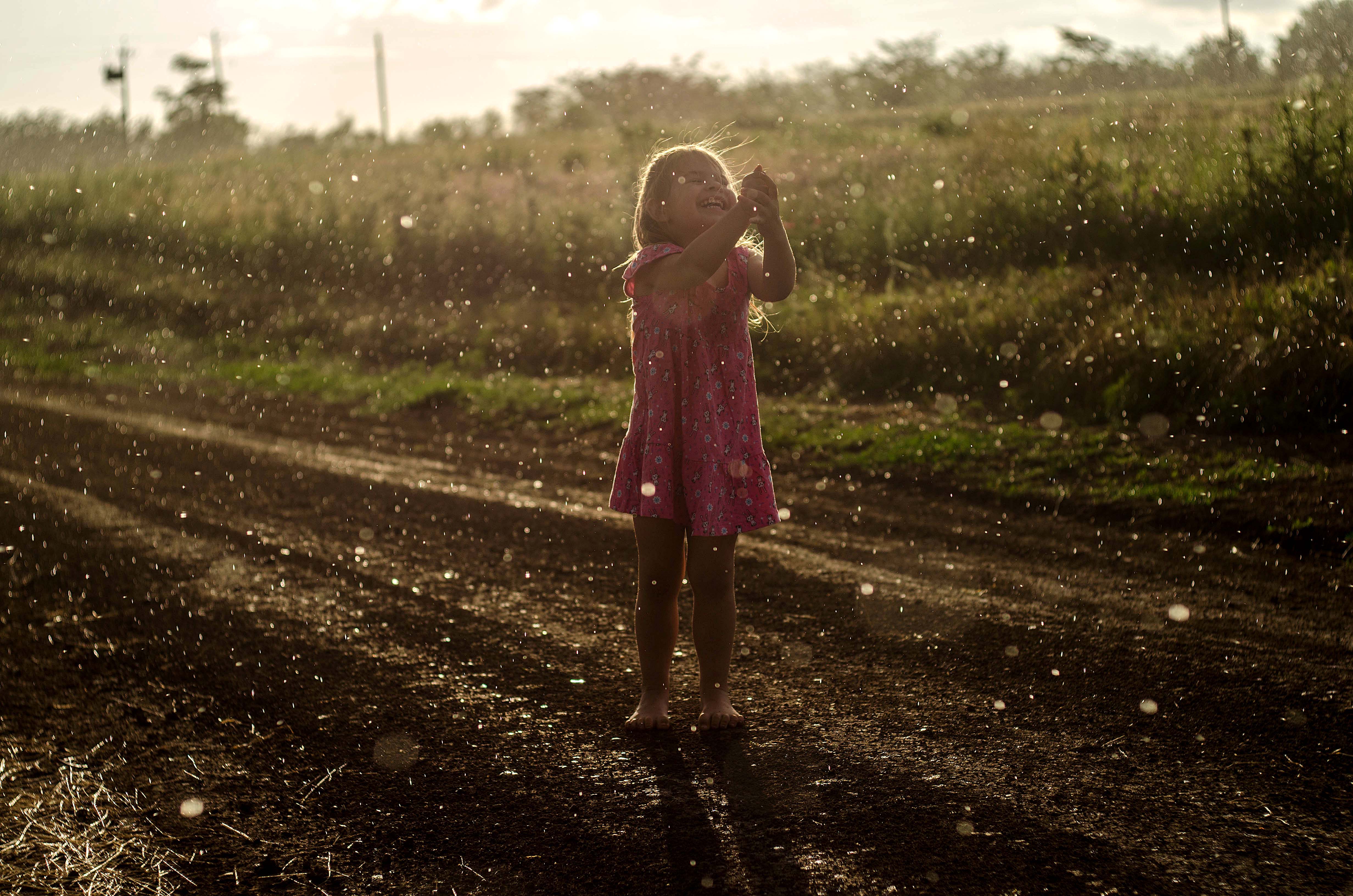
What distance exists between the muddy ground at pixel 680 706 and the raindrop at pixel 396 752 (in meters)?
0.01

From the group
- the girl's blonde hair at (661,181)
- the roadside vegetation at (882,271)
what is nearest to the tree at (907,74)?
the roadside vegetation at (882,271)

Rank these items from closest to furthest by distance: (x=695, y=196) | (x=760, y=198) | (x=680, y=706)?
(x=760, y=198) < (x=695, y=196) < (x=680, y=706)

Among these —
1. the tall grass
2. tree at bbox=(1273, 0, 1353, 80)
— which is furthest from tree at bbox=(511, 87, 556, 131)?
tree at bbox=(1273, 0, 1353, 80)

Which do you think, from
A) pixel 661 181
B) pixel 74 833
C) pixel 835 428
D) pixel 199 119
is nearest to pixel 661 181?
pixel 661 181

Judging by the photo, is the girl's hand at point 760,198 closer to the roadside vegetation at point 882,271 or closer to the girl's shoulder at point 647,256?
the girl's shoulder at point 647,256

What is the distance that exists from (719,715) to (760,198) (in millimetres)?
1441

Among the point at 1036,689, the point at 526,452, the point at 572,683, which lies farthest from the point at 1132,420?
the point at 572,683

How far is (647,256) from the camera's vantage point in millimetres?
3207

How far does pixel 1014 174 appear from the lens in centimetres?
1211

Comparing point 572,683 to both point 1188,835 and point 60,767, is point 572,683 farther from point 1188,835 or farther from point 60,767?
point 1188,835

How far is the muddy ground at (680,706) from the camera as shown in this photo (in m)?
2.60

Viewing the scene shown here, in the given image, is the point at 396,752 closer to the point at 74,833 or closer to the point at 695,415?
the point at 74,833

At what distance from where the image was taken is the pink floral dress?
3188 mm

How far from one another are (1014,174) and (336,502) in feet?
26.9
